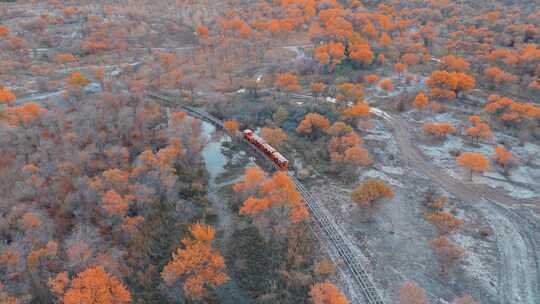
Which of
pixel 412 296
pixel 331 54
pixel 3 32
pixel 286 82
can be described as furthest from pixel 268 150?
pixel 3 32

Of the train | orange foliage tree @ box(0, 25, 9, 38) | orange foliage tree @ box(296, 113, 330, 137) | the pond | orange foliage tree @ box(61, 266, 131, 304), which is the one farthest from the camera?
orange foliage tree @ box(0, 25, 9, 38)

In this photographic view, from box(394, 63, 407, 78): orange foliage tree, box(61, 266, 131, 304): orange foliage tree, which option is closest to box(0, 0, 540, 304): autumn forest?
box(61, 266, 131, 304): orange foliage tree

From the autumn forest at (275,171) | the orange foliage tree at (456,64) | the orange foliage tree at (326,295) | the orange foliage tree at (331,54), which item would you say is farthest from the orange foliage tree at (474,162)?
the orange foliage tree at (331,54)

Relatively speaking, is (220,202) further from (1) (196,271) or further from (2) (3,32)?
(2) (3,32)

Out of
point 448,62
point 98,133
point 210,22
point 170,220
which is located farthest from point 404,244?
point 210,22

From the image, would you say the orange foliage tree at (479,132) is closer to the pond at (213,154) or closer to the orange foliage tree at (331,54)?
the orange foliage tree at (331,54)

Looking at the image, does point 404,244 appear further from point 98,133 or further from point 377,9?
point 377,9

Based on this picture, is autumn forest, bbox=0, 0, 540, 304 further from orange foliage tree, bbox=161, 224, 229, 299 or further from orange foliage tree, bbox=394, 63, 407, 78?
orange foliage tree, bbox=394, 63, 407, 78
